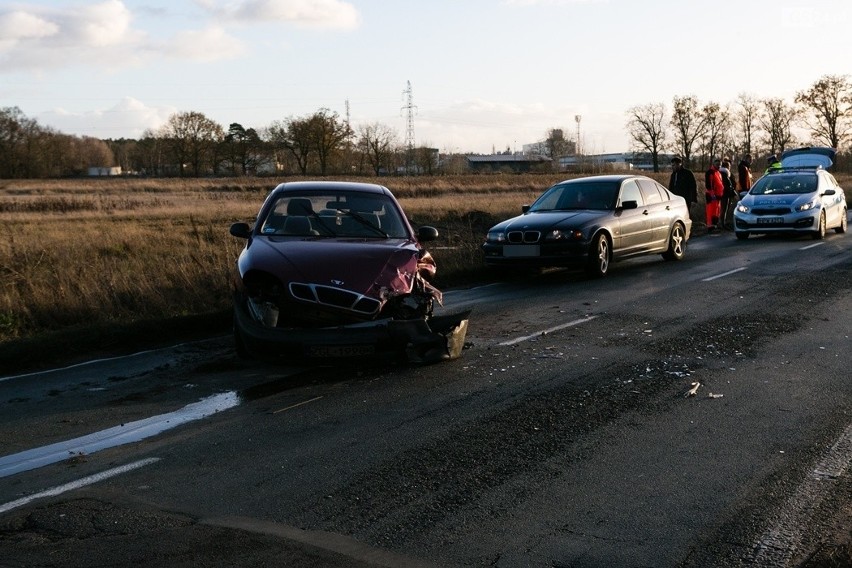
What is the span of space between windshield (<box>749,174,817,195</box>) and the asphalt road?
13845 millimetres

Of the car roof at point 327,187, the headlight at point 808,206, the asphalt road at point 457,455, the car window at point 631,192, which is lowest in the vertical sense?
the asphalt road at point 457,455

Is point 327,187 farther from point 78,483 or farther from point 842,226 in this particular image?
point 842,226

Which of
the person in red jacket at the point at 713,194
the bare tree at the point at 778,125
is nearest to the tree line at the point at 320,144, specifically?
the bare tree at the point at 778,125

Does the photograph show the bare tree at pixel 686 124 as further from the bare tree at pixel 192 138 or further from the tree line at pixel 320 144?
the bare tree at pixel 192 138

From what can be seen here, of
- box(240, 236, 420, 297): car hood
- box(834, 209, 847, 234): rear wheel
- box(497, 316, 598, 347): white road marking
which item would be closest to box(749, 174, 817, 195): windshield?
box(834, 209, 847, 234): rear wheel

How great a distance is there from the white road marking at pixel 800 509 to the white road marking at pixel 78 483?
348cm

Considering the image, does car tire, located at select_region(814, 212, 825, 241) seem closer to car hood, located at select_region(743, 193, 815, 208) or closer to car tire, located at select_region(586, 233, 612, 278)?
car hood, located at select_region(743, 193, 815, 208)

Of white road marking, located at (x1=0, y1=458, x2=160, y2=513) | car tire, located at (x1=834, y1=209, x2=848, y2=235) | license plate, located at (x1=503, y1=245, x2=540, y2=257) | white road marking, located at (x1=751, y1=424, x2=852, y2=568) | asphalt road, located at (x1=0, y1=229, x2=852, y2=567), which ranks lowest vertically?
white road marking, located at (x1=751, y1=424, x2=852, y2=568)

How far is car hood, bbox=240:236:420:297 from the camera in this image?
8203mm

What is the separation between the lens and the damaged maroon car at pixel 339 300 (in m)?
7.83

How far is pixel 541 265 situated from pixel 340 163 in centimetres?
8452

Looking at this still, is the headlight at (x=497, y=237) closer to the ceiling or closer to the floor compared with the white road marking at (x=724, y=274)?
closer to the ceiling

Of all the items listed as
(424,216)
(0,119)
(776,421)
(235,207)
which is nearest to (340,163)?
(0,119)

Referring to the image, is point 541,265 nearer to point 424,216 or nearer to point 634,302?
point 634,302
